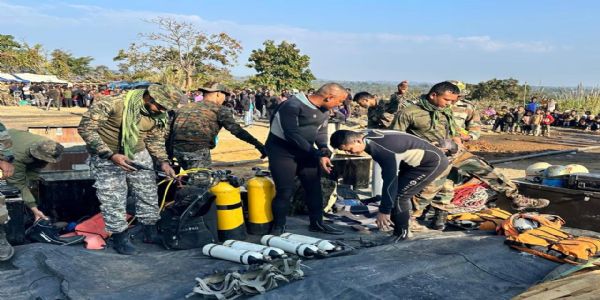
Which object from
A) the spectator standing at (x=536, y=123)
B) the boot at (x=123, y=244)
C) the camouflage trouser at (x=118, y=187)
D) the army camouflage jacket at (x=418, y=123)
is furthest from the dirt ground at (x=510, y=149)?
the boot at (x=123, y=244)

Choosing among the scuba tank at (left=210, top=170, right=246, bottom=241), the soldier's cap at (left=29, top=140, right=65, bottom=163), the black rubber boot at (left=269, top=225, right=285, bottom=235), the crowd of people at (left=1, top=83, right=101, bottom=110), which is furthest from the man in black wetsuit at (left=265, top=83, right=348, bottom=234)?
the crowd of people at (left=1, top=83, right=101, bottom=110)

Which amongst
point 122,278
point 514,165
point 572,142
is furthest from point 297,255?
point 572,142

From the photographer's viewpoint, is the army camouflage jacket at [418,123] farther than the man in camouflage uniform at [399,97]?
No

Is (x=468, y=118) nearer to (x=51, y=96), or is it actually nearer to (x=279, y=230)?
(x=279, y=230)

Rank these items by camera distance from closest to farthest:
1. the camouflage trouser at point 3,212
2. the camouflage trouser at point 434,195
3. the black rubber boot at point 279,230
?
the camouflage trouser at point 3,212, the black rubber boot at point 279,230, the camouflage trouser at point 434,195

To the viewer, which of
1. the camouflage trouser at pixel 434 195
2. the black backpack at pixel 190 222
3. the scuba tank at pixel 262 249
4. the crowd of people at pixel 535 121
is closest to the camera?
the scuba tank at pixel 262 249

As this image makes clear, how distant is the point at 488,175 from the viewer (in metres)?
6.44

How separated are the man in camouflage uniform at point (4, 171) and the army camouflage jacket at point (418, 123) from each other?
3795 millimetres

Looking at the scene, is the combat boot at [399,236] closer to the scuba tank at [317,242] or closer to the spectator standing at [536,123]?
the scuba tank at [317,242]

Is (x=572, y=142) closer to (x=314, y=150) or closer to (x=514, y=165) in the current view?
(x=514, y=165)

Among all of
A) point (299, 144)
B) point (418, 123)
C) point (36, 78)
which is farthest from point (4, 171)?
point (36, 78)

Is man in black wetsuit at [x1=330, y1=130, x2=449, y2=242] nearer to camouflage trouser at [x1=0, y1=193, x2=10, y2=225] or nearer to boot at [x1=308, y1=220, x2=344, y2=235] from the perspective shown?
boot at [x1=308, y1=220, x2=344, y2=235]

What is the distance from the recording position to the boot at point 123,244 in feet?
15.3

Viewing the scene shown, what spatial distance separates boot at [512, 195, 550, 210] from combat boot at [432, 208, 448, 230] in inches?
43.0
